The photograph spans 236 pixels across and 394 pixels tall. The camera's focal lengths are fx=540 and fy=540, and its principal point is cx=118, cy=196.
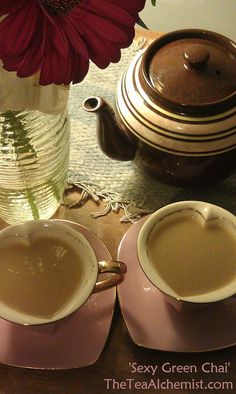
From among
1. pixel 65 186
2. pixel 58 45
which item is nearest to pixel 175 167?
pixel 65 186

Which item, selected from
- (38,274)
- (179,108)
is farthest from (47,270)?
(179,108)

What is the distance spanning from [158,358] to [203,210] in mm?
170

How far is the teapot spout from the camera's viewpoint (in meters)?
0.63

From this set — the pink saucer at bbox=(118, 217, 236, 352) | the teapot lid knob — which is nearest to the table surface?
the pink saucer at bbox=(118, 217, 236, 352)

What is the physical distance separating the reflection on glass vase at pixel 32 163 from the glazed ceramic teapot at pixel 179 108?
59 millimetres

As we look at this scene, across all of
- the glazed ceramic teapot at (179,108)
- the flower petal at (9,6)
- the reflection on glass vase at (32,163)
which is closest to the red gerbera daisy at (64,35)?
the flower petal at (9,6)

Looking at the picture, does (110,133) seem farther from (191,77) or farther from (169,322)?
(169,322)

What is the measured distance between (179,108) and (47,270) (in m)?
0.23

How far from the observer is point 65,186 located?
724 mm

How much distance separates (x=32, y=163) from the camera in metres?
0.60

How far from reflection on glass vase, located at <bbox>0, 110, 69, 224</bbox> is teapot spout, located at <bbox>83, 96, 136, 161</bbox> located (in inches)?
1.5

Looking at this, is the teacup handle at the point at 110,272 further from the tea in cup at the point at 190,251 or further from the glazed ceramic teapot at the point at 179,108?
the glazed ceramic teapot at the point at 179,108

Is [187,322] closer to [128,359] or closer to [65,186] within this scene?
[128,359]

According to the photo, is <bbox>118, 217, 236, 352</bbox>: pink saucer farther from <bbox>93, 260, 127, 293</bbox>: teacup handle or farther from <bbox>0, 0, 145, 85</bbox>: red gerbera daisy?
<bbox>0, 0, 145, 85</bbox>: red gerbera daisy
